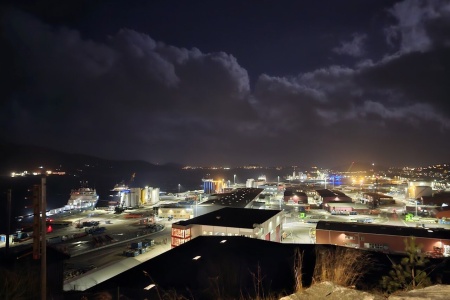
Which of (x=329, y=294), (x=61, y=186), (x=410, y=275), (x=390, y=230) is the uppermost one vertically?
(x=329, y=294)

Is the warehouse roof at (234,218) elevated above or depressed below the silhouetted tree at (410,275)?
below

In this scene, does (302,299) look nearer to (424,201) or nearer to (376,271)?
(376,271)

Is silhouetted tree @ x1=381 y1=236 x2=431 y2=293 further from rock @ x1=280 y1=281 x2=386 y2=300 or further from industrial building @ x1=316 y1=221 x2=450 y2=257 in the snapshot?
industrial building @ x1=316 y1=221 x2=450 y2=257

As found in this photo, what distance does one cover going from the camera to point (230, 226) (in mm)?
11727

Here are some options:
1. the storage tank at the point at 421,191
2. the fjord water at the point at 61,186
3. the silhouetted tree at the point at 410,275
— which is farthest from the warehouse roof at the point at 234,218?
the storage tank at the point at 421,191

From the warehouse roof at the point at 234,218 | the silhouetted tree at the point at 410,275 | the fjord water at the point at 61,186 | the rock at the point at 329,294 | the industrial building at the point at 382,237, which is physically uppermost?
the rock at the point at 329,294

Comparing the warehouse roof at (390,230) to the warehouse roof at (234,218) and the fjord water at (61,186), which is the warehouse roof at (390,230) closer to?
the warehouse roof at (234,218)

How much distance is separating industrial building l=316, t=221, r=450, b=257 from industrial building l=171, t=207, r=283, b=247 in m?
2.21

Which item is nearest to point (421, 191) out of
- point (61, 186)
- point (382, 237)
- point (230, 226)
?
point (382, 237)

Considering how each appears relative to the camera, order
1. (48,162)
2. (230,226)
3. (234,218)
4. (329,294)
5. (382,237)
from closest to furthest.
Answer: (329,294) → (382,237) → (230,226) → (234,218) → (48,162)

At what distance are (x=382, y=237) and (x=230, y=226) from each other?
5.90m

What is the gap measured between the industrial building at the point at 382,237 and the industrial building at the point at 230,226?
2214mm

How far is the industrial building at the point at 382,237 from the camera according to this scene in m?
10.7

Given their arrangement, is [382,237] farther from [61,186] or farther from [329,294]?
[61,186]
